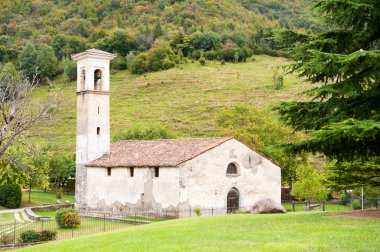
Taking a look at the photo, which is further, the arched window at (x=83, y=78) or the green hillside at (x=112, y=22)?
the green hillside at (x=112, y=22)

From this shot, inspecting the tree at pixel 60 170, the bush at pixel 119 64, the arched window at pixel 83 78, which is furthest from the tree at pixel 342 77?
the bush at pixel 119 64

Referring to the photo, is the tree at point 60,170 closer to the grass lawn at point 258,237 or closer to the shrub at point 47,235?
the shrub at point 47,235

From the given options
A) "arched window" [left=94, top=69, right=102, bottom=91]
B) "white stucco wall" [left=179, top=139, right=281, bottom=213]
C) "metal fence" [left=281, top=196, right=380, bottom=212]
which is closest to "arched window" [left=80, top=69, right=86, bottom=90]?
"arched window" [left=94, top=69, right=102, bottom=91]

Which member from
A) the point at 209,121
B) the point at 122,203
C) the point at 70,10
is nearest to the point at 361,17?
the point at 122,203

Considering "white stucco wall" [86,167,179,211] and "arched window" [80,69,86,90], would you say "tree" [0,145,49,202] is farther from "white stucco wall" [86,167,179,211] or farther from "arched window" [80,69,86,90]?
"arched window" [80,69,86,90]

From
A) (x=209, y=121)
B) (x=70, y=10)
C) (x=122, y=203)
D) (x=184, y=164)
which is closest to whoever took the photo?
(x=184, y=164)

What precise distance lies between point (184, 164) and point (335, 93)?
20690 millimetres

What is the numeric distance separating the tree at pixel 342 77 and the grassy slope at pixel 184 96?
2137 inches

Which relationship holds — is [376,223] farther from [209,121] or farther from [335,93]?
[209,121]

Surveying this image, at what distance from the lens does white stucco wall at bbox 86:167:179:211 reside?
3647 centimetres

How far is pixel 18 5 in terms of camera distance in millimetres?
188250

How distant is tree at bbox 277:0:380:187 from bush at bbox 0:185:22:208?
33.4 meters

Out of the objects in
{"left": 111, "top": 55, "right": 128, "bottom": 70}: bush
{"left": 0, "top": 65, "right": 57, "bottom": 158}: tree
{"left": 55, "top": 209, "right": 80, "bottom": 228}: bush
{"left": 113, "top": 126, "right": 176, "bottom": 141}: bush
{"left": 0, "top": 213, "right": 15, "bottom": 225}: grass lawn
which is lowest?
{"left": 0, "top": 213, "right": 15, "bottom": 225}: grass lawn

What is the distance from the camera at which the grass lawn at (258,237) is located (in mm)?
13820
